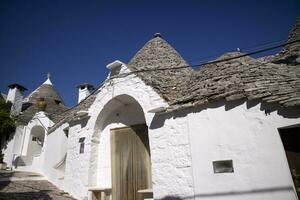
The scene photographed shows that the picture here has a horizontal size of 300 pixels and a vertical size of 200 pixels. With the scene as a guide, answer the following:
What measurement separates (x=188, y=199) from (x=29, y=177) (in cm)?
844

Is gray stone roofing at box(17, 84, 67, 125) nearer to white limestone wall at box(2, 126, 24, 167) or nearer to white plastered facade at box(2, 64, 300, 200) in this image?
white limestone wall at box(2, 126, 24, 167)

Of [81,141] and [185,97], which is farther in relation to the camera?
[81,141]

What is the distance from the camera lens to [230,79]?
5.57 m

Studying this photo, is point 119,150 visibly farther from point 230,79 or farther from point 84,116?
point 230,79

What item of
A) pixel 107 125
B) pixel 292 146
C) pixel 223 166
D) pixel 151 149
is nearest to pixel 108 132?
pixel 107 125

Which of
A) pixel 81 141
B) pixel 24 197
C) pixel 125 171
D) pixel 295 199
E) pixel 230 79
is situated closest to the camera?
pixel 295 199

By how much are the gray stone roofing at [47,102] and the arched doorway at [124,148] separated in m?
9.07

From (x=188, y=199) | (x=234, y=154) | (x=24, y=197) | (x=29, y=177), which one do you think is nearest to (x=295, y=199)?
(x=234, y=154)

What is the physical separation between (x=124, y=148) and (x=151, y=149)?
1699mm

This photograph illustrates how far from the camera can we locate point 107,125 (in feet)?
26.1

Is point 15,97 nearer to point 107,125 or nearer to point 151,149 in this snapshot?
point 107,125

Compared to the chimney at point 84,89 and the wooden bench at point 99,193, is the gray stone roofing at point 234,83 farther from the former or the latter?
A: the chimney at point 84,89

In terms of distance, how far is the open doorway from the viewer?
4.17 m

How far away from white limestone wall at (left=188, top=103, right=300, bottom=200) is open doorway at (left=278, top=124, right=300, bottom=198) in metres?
0.15
